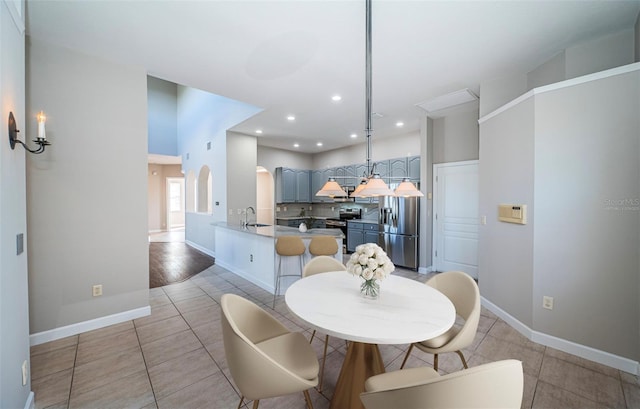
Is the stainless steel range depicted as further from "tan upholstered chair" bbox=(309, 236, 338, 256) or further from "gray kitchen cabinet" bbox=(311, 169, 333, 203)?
"tan upholstered chair" bbox=(309, 236, 338, 256)

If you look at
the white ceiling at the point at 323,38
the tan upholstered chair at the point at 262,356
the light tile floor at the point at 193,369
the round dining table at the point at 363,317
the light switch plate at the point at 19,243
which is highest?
the white ceiling at the point at 323,38

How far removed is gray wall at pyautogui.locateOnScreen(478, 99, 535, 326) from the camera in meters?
2.58

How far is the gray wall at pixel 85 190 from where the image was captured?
95.8 inches

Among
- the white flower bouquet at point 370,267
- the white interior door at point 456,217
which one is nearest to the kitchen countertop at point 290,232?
the white flower bouquet at point 370,267

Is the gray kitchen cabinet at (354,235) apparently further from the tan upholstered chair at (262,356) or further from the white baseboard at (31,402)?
the white baseboard at (31,402)

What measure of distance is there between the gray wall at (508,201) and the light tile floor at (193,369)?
359 mm

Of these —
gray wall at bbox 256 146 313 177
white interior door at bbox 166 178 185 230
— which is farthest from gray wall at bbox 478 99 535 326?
white interior door at bbox 166 178 185 230

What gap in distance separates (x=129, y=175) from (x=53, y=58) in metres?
1.23

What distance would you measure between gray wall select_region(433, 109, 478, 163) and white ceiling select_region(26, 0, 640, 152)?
972 millimetres

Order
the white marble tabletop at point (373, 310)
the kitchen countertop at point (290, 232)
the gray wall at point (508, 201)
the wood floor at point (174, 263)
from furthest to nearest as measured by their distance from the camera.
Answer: the wood floor at point (174, 263) < the kitchen countertop at point (290, 232) < the gray wall at point (508, 201) < the white marble tabletop at point (373, 310)

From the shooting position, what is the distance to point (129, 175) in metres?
2.89

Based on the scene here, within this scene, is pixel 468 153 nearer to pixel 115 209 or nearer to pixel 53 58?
pixel 115 209

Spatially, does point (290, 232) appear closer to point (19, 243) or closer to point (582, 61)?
point (19, 243)

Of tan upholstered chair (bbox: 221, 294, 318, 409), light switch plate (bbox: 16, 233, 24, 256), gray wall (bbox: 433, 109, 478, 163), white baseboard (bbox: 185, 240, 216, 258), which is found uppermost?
gray wall (bbox: 433, 109, 478, 163)
